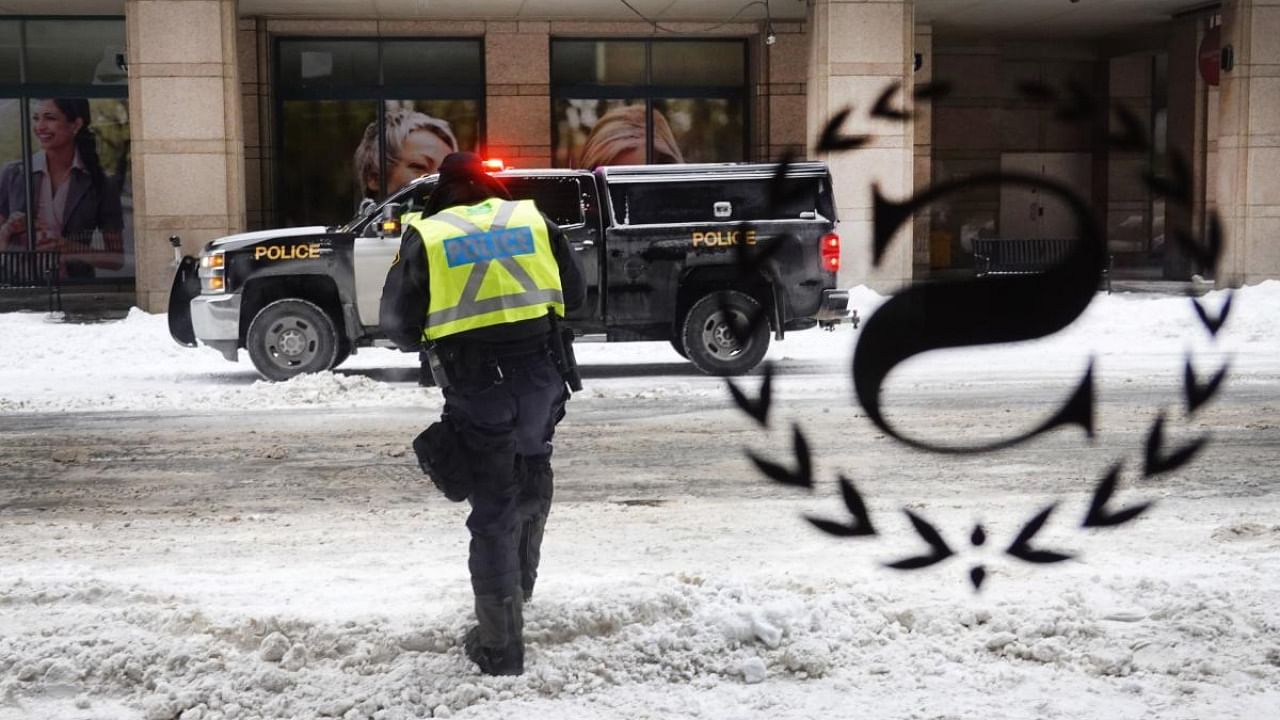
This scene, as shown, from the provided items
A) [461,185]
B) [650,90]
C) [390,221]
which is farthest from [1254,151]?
[461,185]

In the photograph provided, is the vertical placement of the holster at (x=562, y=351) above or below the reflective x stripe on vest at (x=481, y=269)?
below

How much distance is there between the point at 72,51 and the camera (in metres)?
23.5

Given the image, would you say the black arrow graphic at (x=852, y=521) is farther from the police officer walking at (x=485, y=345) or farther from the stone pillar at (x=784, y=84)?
the stone pillar at (x=784, y=84)

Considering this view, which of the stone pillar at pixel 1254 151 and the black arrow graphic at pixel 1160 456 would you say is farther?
the stone pillar at pixel 1254 151

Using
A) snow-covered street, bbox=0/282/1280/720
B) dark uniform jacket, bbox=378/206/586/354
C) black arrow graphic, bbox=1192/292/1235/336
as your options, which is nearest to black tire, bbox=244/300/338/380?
snow-covered street, bbox=0/282/1280/720

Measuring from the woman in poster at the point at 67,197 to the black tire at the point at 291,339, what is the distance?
12.1 metres

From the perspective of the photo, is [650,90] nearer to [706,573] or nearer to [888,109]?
[706,573]

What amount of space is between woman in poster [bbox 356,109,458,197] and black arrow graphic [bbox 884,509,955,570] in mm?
22546

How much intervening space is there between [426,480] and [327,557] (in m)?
2.06

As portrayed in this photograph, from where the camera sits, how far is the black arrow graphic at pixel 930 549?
5.21ft

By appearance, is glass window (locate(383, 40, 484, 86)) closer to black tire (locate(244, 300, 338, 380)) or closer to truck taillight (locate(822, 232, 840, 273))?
black tire (locate(244, 300, 338, 380))

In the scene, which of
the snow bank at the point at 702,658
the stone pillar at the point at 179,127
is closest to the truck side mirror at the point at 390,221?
the stone pillar at the point at 179,127

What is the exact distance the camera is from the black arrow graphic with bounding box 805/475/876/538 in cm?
160

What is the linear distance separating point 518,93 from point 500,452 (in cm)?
1940
